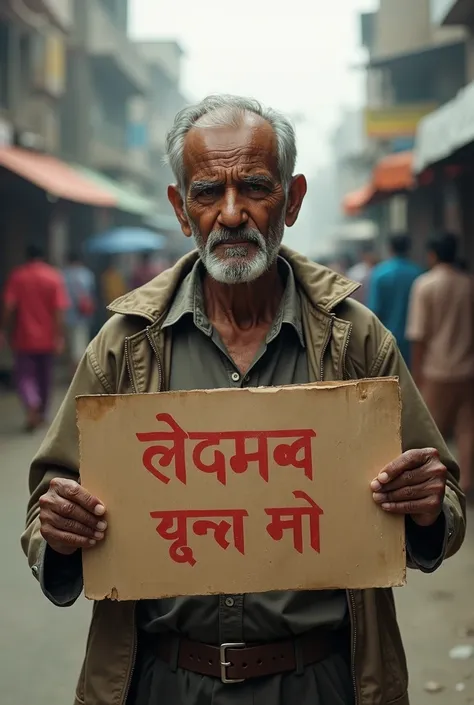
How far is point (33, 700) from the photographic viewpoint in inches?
144

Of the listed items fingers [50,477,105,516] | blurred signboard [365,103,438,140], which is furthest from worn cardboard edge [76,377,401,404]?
blurred signboard [365,103,438,140]

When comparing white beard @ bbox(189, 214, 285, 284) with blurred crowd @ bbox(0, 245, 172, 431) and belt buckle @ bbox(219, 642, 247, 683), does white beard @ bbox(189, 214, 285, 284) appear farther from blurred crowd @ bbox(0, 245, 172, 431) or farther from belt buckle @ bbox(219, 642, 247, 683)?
blurred crowd @ bbox(0, 245, 172, 431)

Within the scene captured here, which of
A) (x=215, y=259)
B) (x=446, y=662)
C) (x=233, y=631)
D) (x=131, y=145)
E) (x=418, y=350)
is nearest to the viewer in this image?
(x=233, y=631)

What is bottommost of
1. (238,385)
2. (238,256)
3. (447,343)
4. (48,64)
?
(447,343)

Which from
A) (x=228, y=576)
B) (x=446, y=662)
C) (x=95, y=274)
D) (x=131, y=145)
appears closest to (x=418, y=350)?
(x=446, y=662)

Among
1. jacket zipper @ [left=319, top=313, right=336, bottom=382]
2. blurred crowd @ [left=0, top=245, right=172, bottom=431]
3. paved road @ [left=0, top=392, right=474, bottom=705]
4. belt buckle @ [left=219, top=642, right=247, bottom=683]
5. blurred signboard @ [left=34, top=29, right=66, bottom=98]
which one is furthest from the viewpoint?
blurred signboard @ [left=34, top=29, right=66, bottom=98]

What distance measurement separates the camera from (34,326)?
→ 365 inches

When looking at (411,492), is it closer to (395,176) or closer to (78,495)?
(78,495)

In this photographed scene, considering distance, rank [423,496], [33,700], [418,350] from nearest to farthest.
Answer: [423,496], [33,700], [418,350]

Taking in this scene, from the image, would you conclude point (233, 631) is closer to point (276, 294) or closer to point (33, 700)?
point (276, 294)

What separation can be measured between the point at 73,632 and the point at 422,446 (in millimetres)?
2882

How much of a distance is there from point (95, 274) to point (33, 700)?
2006 cm

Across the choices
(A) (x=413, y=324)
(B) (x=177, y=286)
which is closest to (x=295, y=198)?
(B) (x=177, y=286)

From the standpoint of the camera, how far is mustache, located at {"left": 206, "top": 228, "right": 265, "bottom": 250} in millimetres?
1995
